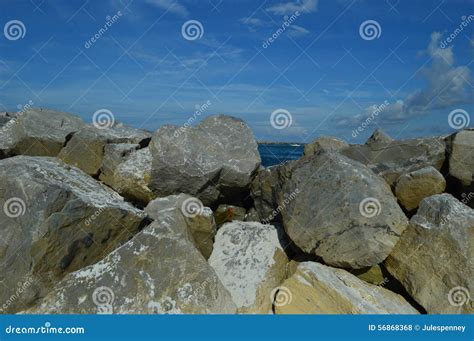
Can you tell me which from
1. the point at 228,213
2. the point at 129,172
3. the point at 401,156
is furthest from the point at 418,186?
the point at 129,172

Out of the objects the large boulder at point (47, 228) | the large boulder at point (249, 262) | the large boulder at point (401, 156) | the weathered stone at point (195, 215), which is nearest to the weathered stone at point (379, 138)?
the large boulder at point (401, 156)

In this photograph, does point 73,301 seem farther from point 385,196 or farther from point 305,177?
point 385,196

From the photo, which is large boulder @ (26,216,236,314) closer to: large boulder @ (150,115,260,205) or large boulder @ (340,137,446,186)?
large boulder @ (150,115,260,205)

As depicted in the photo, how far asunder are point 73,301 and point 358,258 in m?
4.90

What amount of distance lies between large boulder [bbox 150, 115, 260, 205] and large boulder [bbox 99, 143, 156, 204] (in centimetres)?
19

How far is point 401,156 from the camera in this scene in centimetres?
1022

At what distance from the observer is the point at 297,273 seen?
7.69m

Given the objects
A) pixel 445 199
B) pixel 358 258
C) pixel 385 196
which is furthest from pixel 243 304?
pixel 445 199

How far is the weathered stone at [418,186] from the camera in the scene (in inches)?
353

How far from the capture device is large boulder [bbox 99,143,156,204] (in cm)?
975

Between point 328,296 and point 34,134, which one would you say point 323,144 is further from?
point 34,134

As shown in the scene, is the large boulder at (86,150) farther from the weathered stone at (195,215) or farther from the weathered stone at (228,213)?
the weathered stone at (228,213)

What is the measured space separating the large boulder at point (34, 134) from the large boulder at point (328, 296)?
687 centimetres

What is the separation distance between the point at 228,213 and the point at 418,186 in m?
4.36
